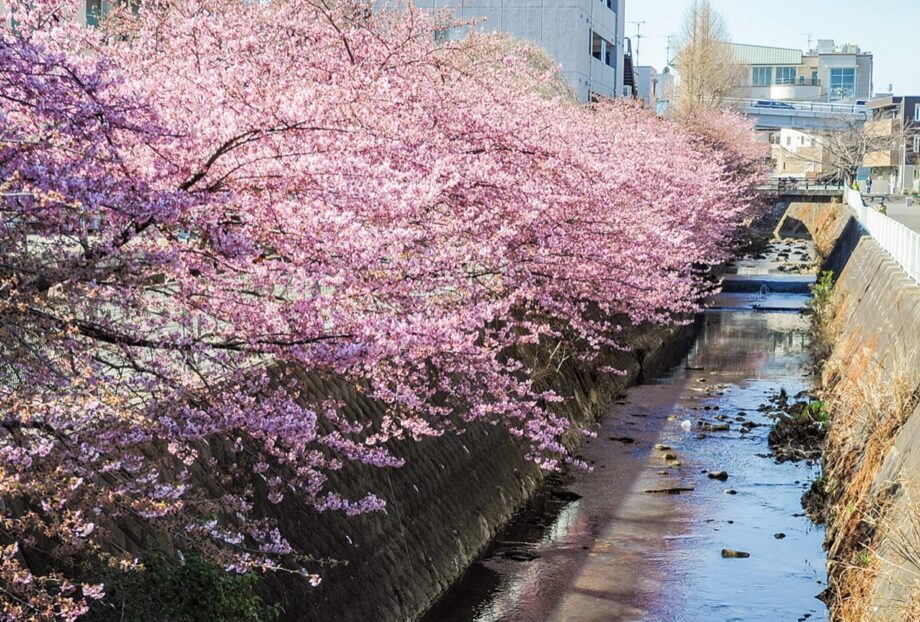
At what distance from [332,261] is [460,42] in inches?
390

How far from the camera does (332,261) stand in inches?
333

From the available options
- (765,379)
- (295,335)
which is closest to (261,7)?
(295,335)

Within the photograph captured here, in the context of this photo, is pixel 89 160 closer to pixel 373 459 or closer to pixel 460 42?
pixel 373 459

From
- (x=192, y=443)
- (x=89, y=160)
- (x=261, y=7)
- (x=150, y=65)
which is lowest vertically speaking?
(x=192, y=443)

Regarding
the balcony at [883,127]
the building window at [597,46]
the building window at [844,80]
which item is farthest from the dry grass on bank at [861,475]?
the building window at [844,80]

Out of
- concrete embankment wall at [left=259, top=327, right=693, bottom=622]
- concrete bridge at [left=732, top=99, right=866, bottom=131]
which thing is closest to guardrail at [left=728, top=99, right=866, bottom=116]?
concrete bridge at [left=732, top=99, right=866, bottom=131]

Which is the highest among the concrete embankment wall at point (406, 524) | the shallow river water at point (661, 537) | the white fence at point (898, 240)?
the white fence at point (898, 240)

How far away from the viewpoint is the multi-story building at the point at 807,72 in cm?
14925

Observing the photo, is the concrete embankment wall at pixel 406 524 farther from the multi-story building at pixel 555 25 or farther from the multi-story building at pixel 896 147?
the multi-story building at pixel 896 147

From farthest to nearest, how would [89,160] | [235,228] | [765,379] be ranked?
[765,379] → [235,228] → [89,160]

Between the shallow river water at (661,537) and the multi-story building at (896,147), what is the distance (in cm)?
9005

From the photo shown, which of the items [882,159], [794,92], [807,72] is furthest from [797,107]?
[807,72]

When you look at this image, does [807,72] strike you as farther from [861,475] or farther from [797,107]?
[861,475]

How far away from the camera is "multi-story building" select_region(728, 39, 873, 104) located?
490 feet
